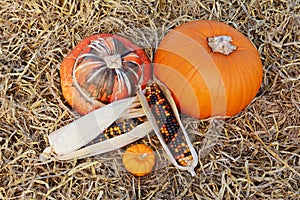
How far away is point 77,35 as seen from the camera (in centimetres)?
333

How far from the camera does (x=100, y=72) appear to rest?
285 cm

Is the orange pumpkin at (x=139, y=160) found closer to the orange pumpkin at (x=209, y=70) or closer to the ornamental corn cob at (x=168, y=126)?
the ornamental corn cob at (x=168, y=126)

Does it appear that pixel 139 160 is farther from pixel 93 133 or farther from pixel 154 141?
pixel 93 133

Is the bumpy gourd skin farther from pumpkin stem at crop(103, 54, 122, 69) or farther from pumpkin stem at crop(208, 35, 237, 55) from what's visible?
pumpkin stem at crop(208, 35, 237, 55)

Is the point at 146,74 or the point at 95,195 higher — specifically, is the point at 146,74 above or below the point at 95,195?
above

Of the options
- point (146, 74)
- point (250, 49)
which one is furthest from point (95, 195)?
point (250, 49)

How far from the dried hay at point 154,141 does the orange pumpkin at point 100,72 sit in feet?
0.46

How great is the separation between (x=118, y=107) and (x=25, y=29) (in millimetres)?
977

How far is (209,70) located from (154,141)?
0.54 m

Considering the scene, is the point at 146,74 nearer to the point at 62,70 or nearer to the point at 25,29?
the point at 62,70

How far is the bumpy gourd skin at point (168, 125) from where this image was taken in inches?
112

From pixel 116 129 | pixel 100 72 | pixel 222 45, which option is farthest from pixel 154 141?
pixel 222 45

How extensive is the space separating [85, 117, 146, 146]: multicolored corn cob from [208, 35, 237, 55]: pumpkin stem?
0.63m

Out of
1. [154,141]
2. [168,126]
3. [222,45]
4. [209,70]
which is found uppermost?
[222,45]
